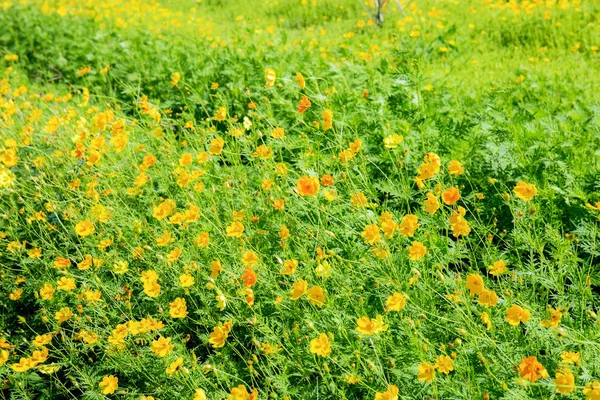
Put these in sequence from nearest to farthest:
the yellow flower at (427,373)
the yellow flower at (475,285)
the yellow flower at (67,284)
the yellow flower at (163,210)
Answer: the yellow flower at (427,373), the yellow flower at (475,285), the yellow flower at (67,284), the yellow flower at (163,210)

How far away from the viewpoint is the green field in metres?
1.80

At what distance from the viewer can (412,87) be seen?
3.19 metres

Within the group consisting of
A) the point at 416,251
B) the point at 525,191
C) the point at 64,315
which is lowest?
the point at 64,315

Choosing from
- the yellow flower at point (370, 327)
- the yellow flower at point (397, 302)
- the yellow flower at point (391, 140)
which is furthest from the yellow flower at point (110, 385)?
the yellow flower at point (391, 140)

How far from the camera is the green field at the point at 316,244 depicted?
1803 millimetres

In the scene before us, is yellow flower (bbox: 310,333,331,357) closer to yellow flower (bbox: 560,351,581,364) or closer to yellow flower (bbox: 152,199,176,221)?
yellow flower (bbox: 560,351,581,364)

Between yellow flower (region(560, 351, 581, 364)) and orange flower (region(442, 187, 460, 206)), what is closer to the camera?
yellow flower (region(560, 351, 581, 364))

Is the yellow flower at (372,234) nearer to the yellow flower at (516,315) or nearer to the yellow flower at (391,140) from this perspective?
the yellow flower at (516,315)

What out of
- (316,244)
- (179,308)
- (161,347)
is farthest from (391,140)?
(161,347)

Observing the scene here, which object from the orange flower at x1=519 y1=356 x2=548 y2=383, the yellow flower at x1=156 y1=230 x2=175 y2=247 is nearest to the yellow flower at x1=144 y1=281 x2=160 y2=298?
the yellow flower at x1=156 y1=230 x2=175 y2=247

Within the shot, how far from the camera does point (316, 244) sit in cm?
237

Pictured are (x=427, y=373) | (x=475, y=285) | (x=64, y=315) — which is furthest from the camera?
(x=64, y=315)

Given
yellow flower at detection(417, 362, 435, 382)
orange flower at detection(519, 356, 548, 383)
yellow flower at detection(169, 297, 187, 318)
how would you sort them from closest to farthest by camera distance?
orange flower at detection(519, 356, 548, 383) < yellow flower at detection(417, 362, 435, 382) < yellow flower at detection(169, 297, 187, 318)

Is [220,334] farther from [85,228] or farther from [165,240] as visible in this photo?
[85,228]
